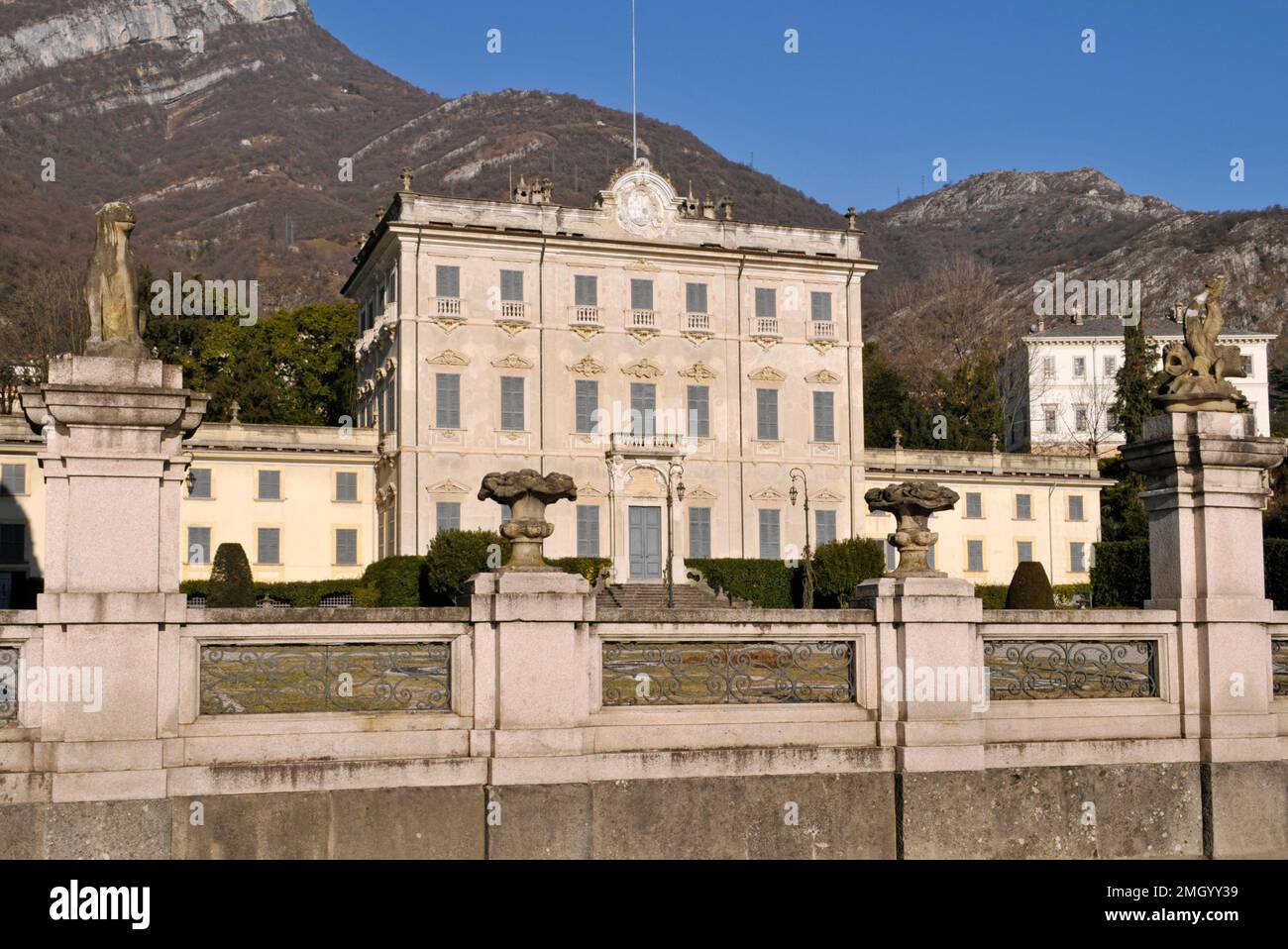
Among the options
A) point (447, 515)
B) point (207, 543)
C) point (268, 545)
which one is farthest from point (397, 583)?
point (207, 543)

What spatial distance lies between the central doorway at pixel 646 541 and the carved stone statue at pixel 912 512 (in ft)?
130

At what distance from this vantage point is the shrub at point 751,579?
5053 cm

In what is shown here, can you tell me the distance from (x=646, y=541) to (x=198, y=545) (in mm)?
15871

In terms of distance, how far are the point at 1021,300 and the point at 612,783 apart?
392 feet

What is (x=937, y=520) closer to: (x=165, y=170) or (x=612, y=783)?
(x=612, y=783)

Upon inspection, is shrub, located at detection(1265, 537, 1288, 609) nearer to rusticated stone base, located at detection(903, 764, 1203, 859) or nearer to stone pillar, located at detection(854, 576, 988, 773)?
rusticated stone base, located at detection(903, 764, 1203, 859)

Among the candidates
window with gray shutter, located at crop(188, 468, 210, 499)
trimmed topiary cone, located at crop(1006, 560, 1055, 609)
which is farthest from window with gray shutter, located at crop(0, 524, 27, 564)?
trimmed topiary cone, located at crop(1006, 560, 1055, 609)

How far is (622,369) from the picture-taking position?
170ft

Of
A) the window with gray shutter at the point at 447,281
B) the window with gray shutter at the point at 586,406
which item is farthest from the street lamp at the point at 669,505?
the window with gray shutter at the point at 447,281

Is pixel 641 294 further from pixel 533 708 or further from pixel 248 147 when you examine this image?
pixel 248 147

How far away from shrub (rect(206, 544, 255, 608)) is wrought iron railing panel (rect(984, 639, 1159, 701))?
2494 cm

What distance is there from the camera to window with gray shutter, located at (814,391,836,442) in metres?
54.5

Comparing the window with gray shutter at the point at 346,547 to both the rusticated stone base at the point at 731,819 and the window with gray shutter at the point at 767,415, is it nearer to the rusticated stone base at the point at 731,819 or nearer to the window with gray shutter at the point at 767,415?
the window with gray shutter at the point at 767,415

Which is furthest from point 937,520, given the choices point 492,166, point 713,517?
point 492,166
